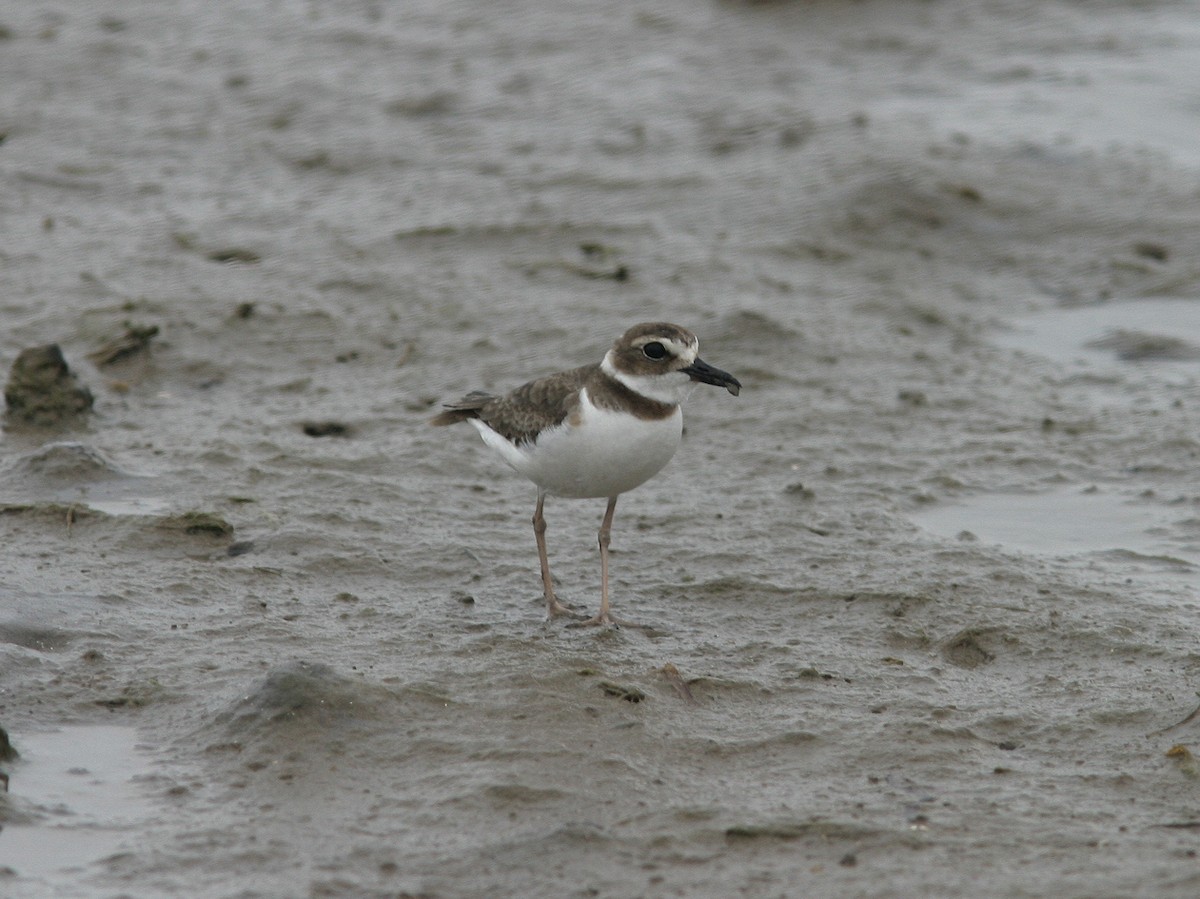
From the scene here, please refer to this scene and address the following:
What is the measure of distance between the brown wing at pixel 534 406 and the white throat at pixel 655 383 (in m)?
0.21

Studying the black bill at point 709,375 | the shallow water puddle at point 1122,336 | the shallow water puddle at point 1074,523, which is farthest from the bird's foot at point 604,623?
the shallow water puddle at point 1122,336

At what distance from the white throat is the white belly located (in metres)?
0.09

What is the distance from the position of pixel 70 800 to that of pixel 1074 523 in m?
5.20

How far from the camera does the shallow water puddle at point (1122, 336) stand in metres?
10.3

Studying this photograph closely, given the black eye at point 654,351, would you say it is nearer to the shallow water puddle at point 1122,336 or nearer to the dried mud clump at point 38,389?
the dried mud clump at point 38,389

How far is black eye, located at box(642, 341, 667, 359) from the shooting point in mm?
7156

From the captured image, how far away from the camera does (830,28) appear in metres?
16.3

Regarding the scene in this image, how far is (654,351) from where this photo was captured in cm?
716

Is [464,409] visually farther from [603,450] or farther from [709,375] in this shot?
[709,375]

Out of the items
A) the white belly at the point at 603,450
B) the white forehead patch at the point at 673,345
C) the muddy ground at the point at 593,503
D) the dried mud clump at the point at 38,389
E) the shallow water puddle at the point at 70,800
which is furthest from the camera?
the dried mud clump at the point at 38,389

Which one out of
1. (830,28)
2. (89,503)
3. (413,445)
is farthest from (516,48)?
(89,503)

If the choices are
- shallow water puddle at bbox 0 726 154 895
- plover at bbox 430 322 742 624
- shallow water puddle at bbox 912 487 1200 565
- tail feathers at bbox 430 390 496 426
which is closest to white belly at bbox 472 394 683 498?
plover at bbox 430 322 742 624

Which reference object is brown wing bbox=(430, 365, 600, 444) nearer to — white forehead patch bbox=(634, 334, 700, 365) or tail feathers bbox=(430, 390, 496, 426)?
tail feathers bbox=(430, 390, 496, 426)

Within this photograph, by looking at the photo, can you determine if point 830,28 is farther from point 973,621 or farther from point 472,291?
point 973,621
